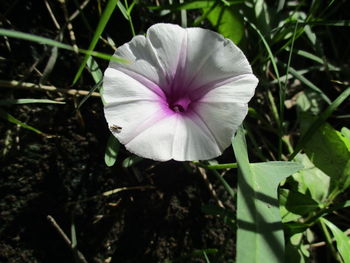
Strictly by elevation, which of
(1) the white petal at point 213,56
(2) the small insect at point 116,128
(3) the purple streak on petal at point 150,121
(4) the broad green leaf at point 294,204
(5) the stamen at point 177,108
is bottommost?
(4) the broad green leaf at point 294,204

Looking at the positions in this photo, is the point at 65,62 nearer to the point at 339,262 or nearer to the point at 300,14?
the point at 300,14

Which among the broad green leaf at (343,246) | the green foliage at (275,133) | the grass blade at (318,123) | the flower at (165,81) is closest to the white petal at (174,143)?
the flower at (165,81)

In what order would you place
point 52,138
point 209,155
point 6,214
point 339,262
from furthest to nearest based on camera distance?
point 339,262 < point 52,138 < point 6,214 < point 209,155

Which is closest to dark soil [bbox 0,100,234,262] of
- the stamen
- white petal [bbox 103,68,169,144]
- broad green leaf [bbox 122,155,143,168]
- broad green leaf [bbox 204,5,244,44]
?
broad green leaf [bbox 122,155,143,168]

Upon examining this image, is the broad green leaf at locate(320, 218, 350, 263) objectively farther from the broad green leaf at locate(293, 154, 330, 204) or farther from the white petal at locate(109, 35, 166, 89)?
the white petal at locate(109, 35, 166, 89)

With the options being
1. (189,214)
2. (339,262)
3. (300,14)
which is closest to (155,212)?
(189,214)

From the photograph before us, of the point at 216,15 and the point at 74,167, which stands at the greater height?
the point at 216,15

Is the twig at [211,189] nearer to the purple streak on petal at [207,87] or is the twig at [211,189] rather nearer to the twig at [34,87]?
the purple streak on petal at [207,87]
